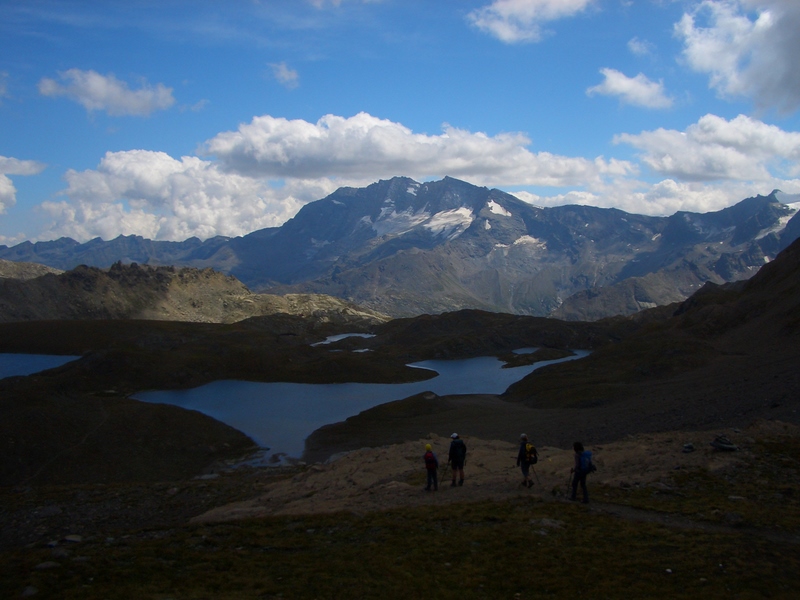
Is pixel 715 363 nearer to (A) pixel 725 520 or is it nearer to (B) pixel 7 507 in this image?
(A) pixel 725 520

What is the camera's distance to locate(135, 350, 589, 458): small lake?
278ft

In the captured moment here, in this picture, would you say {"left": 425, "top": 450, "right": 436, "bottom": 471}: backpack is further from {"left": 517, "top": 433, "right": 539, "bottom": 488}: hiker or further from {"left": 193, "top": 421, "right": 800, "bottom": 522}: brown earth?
{"left": 517, "top": 433, "right": 539, "bottom": 488}: hiker

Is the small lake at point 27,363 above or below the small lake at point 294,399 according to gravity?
above

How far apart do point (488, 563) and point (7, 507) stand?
34059mm

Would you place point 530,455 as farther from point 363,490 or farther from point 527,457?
point 363,490

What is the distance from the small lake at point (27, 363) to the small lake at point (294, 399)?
51640 millimetres

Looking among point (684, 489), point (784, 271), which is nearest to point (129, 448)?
point (684, 489)

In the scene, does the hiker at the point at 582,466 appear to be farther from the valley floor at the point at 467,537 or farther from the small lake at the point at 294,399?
the small lake at the point at 294,399

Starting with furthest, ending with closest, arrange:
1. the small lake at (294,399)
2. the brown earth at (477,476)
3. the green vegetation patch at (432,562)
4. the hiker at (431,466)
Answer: the small lake at (294,399)
the hiker at (431,466)
the brown earth at (477,476)
the green vegetation patch at (432,562)

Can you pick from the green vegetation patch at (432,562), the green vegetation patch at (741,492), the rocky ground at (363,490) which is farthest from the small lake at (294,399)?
the green vegetation patch at (741,492)

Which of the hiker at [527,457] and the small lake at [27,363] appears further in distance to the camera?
the small lake at [27,363]

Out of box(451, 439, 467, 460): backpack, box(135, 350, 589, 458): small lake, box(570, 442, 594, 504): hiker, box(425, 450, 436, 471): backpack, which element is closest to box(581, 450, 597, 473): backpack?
box(570, 442, 594, 504): hiker

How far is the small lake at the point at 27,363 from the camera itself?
140875mm

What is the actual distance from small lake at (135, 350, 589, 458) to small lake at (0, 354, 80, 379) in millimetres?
51640
